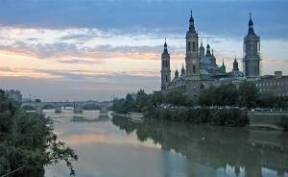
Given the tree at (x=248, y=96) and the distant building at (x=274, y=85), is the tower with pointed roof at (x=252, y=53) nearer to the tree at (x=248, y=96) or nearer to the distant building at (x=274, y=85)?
the distant building at (x=274, y=85)

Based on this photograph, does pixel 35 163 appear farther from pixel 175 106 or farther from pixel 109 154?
pixel 175 106

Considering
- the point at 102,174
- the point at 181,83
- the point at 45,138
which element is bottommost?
the point at 102,174

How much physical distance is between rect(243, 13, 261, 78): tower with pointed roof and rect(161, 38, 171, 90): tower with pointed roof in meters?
35.8

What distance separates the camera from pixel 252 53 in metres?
110

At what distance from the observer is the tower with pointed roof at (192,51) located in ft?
356

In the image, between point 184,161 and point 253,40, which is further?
point 253,40

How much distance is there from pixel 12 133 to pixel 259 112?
43224mm

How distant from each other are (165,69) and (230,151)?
105 m

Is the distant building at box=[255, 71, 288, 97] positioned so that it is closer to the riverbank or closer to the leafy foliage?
the riverbank

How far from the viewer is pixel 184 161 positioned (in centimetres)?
3603

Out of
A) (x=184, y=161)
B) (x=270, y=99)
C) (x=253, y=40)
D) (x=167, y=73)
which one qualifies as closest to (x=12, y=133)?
(x=184, y=161)

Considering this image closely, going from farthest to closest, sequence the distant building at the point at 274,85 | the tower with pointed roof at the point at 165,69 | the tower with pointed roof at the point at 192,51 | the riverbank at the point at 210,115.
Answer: the tower with pointed roof at the point at 165,69 < the tower with pointed roof at the point at 192,51 < the distant building at the point at 274,85 < the riverbank at the point at 210,115

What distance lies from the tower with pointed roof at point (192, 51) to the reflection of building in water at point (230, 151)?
5023 centimetres

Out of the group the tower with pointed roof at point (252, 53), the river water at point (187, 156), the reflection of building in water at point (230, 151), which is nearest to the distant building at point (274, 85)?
the tower with pointed roof at point (252, 53)
